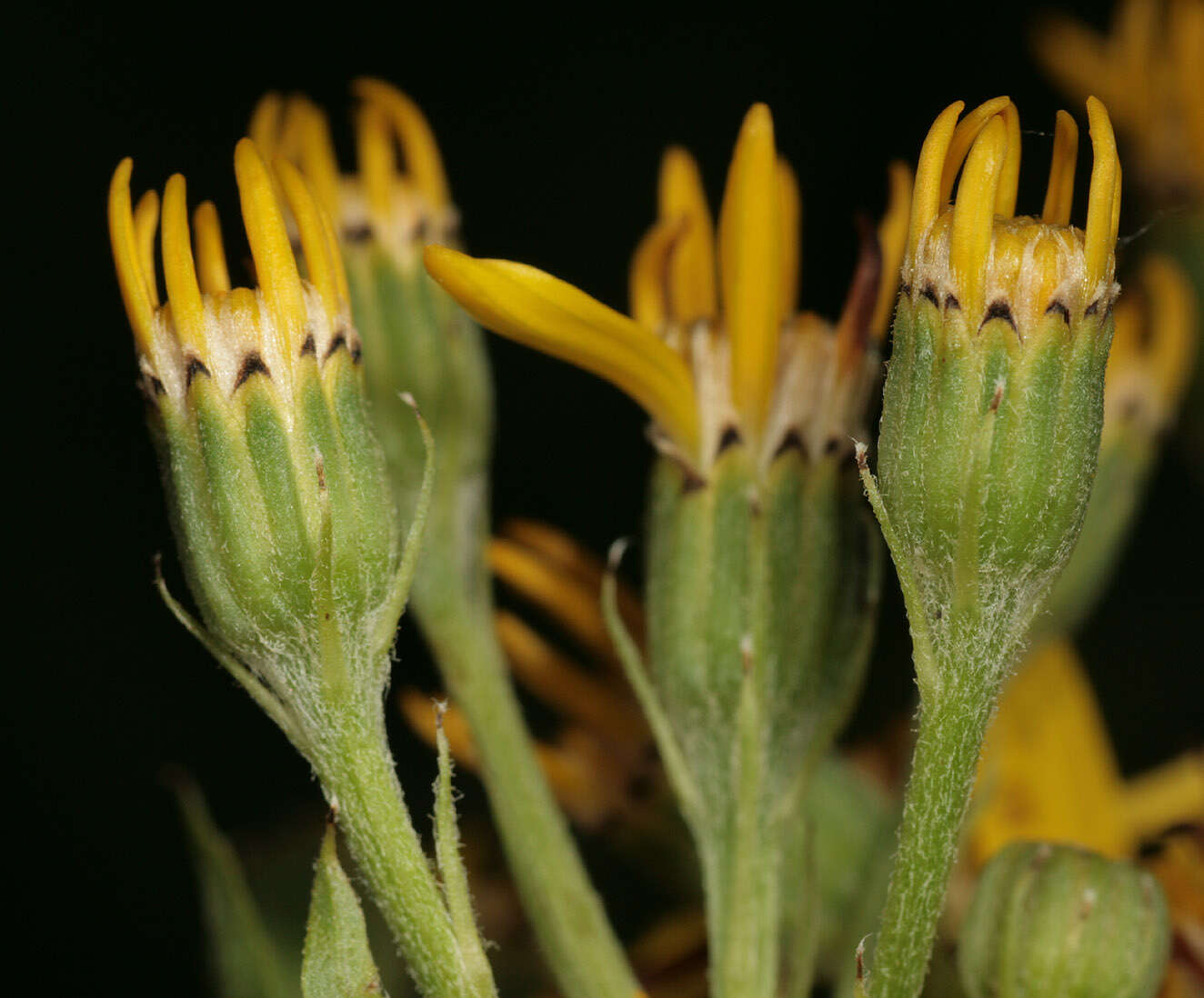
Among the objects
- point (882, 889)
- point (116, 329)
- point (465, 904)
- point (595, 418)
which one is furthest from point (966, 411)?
point (116, 329)

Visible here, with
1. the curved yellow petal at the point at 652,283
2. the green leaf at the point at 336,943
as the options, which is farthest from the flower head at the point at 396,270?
the green leaf at the point at 336,943

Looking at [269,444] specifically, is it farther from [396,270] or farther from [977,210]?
[977,210]

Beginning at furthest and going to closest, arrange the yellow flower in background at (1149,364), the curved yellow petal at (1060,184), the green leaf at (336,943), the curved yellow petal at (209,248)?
the yellow flower in background at (1149,364), the curved yellow petal at (209,248), the curved yellow petal at (1060,184), the green leaf at (336,943)

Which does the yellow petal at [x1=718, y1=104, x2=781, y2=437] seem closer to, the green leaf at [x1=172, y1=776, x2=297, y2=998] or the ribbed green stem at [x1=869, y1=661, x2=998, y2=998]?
the ribbed green stem at [x1=869, y1=661, x2=998, y2=998]

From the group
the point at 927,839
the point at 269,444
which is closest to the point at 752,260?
the point at 269,444

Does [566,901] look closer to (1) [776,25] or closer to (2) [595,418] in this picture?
(2) [595,418]

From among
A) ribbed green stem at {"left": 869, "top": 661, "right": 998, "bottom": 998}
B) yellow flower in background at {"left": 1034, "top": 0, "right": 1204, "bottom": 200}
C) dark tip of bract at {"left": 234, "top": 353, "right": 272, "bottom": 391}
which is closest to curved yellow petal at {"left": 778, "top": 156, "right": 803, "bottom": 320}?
ribbed green stem at {"left": 869, "top": 661, "right": 998, "bottom": 998}

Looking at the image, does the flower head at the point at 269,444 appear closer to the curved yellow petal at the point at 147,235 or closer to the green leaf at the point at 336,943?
the curved yellow petal at the point at 147,235
